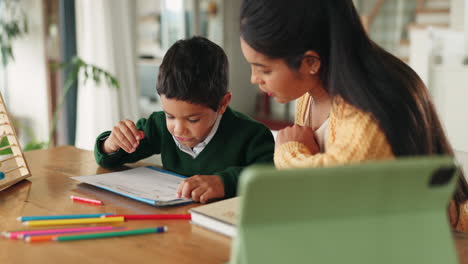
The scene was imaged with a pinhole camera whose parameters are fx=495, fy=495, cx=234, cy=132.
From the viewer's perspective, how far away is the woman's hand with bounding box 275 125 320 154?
3.39 feet

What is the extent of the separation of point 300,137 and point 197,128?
339 mm

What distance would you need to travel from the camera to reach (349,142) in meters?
0.88

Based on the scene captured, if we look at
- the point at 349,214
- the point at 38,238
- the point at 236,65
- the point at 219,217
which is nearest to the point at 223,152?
the point at 219,217

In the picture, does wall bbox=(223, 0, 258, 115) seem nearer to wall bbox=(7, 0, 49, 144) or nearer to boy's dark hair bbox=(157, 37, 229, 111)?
wall bbox=(7, 0, 49, 144)

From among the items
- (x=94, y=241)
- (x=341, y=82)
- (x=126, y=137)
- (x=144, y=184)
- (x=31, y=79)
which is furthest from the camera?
(x=31, y=79)

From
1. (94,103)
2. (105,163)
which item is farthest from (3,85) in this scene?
(105,163)

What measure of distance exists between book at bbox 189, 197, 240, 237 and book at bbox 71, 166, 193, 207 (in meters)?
0.14

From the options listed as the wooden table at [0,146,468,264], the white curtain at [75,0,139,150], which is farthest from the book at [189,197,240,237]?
the white curtain at [75,0,139,150]

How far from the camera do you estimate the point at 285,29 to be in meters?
0.94

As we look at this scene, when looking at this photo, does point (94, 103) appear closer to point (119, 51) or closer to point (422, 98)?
point (119, 51)

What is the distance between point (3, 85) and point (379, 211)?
4.03m

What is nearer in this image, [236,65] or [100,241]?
[100,241]

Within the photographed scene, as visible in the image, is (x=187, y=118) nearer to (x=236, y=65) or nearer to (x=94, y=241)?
(x=94, y=241)

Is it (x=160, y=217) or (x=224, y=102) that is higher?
(x=224, y=102)
